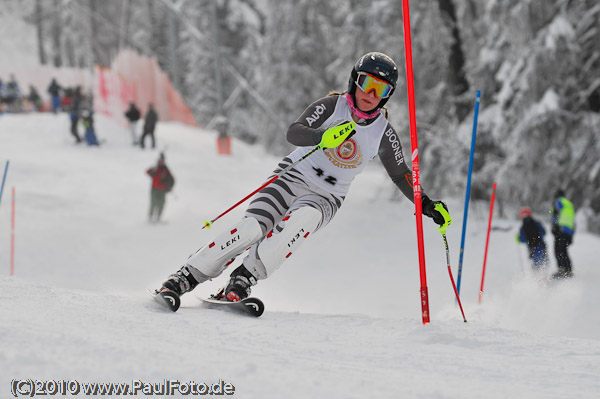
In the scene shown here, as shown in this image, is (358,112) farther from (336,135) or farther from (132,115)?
(132,115)

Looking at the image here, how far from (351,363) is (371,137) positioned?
84.9 inches

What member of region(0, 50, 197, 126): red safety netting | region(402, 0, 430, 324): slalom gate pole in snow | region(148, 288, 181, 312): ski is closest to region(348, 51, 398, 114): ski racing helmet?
region(402, 0, 430, 324): slalom gate pole in snow

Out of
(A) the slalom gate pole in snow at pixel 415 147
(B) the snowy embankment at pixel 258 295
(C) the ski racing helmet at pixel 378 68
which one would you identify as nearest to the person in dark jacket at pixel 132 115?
(B) the snowy embankment at pixel 258 295

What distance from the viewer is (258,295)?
27.8ft

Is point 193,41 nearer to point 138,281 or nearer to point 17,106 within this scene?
point 17,106

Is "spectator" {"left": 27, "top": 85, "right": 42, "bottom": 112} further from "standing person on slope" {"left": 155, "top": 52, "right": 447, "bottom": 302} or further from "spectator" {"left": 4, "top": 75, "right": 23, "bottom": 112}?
"standing person on slope" {"left": 155, "top": 52, "right": 447, "bottom": 302}

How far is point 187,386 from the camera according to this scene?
2039mm

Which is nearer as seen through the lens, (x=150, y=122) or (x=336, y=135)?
(x=336, y=135)

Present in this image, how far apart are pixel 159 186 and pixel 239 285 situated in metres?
10.1

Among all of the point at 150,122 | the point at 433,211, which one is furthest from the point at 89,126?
the point at 433,211

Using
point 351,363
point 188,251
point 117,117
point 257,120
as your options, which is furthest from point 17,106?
point 351,363

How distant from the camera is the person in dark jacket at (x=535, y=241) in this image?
9.27 metres

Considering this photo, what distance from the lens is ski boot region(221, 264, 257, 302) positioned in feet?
13.6

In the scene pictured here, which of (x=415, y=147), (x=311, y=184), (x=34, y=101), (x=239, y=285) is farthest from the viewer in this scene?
(x=34, y=101)
